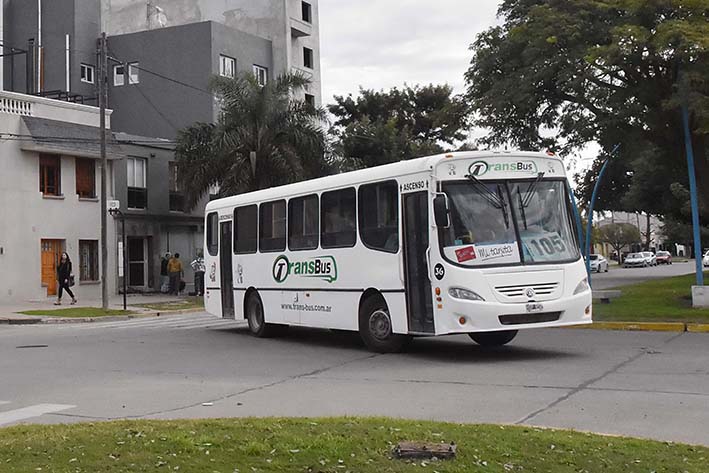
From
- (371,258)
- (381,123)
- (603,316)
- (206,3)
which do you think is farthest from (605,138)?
(206,3)

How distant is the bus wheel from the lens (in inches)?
718

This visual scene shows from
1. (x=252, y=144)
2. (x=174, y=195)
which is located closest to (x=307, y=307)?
(x=252, y=144)

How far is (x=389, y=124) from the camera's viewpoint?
51.4 m

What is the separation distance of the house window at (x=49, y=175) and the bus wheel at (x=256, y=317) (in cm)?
A: 1773

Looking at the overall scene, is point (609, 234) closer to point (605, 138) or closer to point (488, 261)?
point (605, 138)

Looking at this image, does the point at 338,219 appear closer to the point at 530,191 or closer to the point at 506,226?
the point at 506,226

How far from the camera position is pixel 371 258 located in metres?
14.5

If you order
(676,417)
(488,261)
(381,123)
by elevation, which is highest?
(381,123)

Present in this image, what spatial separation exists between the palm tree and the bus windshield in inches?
826

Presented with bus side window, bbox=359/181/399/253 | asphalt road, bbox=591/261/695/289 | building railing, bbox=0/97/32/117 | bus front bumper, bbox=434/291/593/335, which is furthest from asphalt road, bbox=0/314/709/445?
asphalt road, bbox=591/261/695/289

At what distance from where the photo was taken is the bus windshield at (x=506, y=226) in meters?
13.0

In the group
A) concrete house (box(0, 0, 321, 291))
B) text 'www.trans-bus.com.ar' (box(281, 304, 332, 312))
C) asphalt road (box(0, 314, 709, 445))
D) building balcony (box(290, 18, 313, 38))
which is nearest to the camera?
asphalt road (box(0, 314, 709, 445))

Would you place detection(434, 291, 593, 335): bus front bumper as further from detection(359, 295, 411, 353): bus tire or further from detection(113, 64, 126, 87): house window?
detection(113, 64, 126, 87): house window

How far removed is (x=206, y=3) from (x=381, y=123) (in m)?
13.4
